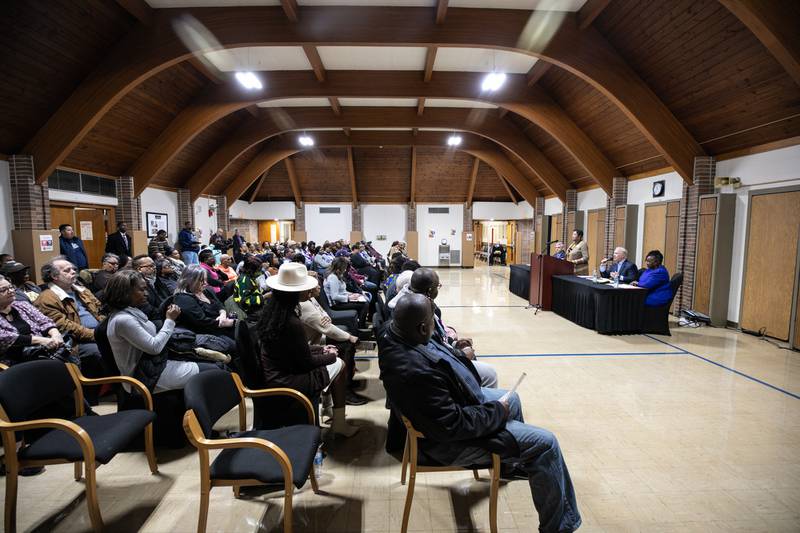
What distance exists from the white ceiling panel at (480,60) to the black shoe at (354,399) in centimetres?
607

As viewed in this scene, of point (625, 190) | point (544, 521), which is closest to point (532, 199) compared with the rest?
point (625, 190)

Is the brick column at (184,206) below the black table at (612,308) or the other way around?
the other way around

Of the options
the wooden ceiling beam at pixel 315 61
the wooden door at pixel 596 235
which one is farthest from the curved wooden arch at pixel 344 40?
the wooden door at pixel 596 235

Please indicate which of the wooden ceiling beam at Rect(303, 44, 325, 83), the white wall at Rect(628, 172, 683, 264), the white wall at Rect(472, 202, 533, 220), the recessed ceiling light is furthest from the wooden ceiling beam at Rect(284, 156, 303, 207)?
the white wall at Rect(628, 172, 683, 264)

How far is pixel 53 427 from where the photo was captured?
1.91 meters

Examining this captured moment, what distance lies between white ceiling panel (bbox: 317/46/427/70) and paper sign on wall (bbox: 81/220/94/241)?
6.15 m

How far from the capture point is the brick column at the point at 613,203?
945cm

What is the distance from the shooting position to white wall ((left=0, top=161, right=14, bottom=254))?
6.24 meters

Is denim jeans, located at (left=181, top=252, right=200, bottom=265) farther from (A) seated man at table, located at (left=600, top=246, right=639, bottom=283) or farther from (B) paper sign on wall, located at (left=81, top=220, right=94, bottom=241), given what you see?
(A) seated man at table, located at (left=600, top=246, right=639, bottom=283)

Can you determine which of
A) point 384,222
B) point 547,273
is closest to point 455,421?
point 547,273

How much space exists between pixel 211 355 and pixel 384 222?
14245mm

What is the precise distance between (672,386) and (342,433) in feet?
11.0

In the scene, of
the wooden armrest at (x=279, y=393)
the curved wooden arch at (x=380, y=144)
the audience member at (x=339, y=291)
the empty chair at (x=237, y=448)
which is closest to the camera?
the empty chair at (x=237, y=448)

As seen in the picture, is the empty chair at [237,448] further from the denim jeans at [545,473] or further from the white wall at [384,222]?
the white wall at [384,222]
